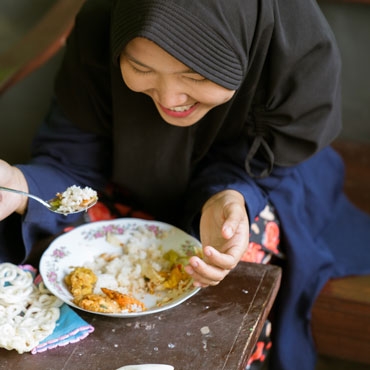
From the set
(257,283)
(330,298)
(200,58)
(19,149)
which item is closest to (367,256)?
(330,298)

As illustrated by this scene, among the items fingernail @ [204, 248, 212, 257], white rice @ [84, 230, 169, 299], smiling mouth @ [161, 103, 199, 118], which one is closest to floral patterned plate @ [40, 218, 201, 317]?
white rice @ [84, 230, 169, 299]

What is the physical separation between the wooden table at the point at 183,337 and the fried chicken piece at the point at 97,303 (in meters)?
0.03

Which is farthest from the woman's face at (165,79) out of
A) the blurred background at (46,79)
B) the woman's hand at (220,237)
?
the blurred background at (46,79)

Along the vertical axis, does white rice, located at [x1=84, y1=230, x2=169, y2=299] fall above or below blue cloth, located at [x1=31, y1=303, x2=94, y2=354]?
below

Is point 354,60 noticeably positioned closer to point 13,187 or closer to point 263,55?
point 263,55

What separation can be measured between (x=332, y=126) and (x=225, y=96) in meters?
0.38

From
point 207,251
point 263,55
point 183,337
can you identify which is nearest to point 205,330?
point 183,337

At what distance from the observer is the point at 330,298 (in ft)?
5.86

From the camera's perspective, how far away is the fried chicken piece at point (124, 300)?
51.6 inches

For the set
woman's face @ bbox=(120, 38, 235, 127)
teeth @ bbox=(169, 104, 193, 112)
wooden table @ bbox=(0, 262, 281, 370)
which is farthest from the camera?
teeth @ bbox=(169, 104, 193, 112)

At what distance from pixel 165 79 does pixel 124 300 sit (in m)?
0.43

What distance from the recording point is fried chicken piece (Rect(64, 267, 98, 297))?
1334 mm

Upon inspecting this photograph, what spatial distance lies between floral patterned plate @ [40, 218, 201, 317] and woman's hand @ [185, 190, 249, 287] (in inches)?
2.0

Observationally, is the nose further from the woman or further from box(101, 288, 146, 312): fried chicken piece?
box(101, 288, 146, 312): fried chicken piece
